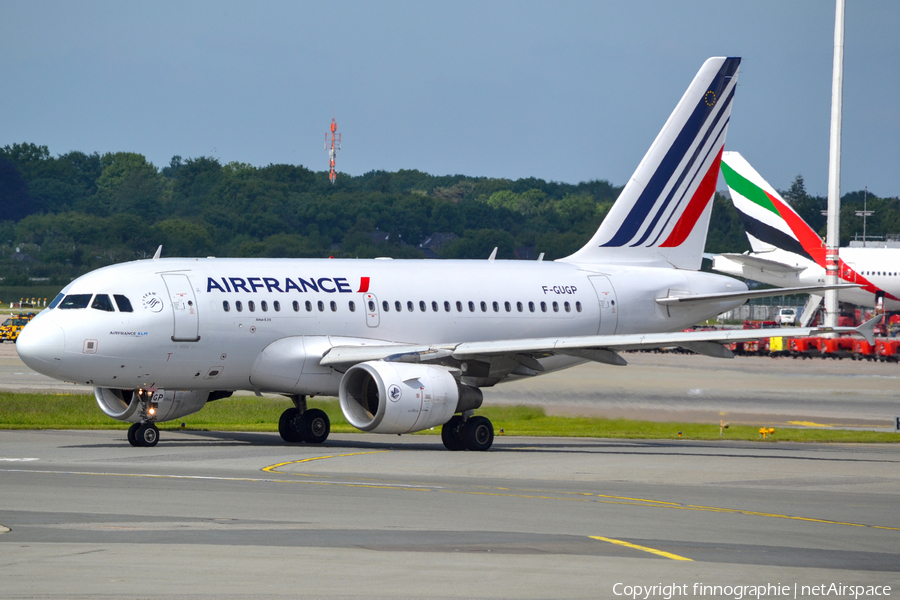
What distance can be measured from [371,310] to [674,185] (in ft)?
37.8

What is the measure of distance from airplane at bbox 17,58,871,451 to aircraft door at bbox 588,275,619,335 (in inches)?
1.7

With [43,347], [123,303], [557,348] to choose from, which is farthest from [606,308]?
[43,347]

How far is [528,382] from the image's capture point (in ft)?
132

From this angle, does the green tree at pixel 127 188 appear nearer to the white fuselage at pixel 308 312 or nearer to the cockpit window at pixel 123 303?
the white fuselage at pixel 308 312

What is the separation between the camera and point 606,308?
34.6 m

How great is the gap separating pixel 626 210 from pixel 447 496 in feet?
61.7

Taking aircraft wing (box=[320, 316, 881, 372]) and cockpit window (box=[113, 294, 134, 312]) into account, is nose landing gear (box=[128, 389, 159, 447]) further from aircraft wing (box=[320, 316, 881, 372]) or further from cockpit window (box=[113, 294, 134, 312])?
aircraft wing (box=[320, 316, 881, 372])

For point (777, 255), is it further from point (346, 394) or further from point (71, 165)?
point (71, 165)

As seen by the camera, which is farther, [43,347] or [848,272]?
[848,272]

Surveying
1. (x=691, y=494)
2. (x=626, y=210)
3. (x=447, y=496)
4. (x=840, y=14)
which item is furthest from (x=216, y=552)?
(x=840, y=14)

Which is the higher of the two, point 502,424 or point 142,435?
point 142,435

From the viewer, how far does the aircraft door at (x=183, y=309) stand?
90.4 ft

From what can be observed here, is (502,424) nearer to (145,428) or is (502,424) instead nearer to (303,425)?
(303,425)

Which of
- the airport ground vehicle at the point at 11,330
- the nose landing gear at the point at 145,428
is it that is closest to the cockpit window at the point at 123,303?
the nose landing gear at the point at 145,428
